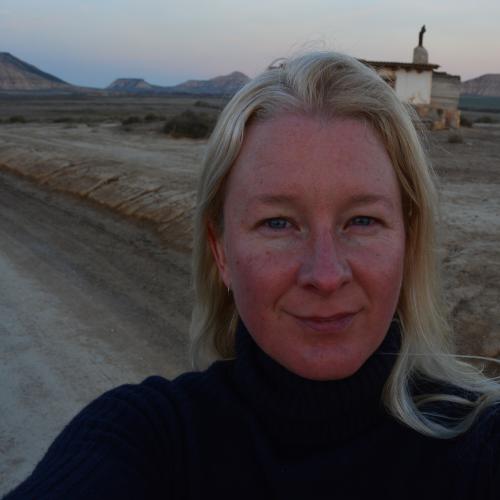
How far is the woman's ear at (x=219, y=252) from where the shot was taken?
67.4 inches

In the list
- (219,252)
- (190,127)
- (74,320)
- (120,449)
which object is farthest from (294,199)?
(190,127)

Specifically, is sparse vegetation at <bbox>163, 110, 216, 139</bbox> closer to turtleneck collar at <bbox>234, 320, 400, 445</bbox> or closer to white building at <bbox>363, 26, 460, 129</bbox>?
white building at <bbox>363, 26, 460, 129</bbox>

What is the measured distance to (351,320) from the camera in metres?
1.42

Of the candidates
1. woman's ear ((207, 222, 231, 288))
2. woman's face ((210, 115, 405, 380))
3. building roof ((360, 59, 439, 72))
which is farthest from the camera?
building roof ((360, 59, 439, 72))

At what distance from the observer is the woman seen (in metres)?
1.35

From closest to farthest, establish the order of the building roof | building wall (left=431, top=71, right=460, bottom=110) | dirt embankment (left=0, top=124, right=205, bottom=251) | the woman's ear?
the woman's ear → dirt embankment (left=0, top=124, right=205, bottom=251) → the building roof → building wall (left=431, top=71, right=460, bottom=110)

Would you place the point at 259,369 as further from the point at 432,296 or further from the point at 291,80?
the point at 291,80

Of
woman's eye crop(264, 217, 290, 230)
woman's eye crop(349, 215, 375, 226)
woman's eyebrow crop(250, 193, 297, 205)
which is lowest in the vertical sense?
woman's eye crop(264, 217, 290, 230)

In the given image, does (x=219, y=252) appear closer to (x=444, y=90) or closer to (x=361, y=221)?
(x=361, y=221)

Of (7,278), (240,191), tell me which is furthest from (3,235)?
(240,191)

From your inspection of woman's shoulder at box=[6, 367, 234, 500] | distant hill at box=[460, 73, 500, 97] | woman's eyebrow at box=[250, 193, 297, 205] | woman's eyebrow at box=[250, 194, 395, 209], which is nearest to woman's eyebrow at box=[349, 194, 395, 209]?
woman's eyebrow at box=[250, 194, 395, 209]

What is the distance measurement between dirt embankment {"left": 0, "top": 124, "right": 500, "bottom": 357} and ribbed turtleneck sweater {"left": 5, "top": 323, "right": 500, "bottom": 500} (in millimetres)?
1859

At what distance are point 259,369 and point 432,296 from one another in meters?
0.52

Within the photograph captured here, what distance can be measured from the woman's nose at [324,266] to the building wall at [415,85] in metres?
24.6
